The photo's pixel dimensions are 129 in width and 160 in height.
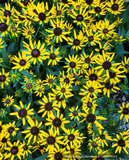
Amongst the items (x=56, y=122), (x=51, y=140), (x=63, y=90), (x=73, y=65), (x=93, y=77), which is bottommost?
(x=51, y=140)

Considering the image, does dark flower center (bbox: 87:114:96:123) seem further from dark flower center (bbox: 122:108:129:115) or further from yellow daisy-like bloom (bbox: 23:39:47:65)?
yellow daisy-like bloom (bbox: 23:39:47:65)

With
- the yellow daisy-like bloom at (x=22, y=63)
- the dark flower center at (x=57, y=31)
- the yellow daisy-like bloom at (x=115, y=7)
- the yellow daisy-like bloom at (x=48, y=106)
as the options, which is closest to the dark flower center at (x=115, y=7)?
the yellow daisy-like bloom at (x=115, y=7)

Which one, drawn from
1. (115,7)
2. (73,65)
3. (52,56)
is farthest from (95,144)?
(115,7)

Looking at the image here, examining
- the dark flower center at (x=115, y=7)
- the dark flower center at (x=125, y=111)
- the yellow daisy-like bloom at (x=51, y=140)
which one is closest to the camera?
the yellow daisy-like bloom at (x=51, y=140)

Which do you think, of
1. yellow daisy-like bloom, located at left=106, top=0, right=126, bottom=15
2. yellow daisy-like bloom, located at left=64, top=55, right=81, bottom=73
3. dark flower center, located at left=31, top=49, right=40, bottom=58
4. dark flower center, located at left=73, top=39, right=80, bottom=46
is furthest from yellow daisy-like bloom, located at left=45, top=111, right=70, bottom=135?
yellow daisy-like bloom, located at left=106, top=0, right=126, bottom=15

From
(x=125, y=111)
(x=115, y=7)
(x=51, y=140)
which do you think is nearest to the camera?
(x=51, y=140)

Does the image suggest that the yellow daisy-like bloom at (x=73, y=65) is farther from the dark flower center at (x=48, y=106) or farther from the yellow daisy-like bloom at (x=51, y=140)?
the yellow daisy-like bloom at (x=51, y=140)

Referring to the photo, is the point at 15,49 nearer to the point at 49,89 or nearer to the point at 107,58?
the point at 49,89

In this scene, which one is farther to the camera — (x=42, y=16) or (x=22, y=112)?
(x=42, y=16)

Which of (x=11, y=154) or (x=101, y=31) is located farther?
(x=101, y=31)

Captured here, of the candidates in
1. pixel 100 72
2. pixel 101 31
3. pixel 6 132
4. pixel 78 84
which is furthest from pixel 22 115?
pixel 101 31

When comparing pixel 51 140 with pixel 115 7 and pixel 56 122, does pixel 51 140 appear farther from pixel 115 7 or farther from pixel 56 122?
pixel 115 7
